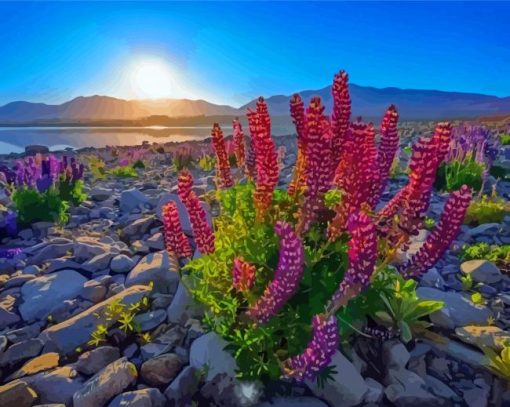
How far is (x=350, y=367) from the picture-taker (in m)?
3.23

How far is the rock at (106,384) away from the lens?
3.27m

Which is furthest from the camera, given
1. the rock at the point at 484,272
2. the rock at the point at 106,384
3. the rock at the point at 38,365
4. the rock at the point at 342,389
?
the rock at the point at 484,272

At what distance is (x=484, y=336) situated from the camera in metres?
3.84

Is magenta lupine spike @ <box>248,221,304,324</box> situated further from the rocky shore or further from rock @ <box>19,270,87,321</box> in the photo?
rock @ <box>19,270,87,321</box>

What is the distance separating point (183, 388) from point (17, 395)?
1191 mm

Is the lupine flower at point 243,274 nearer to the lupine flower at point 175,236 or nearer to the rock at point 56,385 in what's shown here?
the lupine flower at point 175,236

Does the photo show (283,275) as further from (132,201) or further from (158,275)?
(132,201)

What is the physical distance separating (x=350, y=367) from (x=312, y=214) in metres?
1.25

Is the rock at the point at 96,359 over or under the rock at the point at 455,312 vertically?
under

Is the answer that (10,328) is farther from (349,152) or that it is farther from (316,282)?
(349,152)

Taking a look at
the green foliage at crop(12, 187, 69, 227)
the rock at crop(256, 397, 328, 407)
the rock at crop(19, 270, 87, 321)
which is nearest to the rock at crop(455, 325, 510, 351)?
the rock at crop(256, 397, 328, 407)

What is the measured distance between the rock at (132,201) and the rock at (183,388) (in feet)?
17.7

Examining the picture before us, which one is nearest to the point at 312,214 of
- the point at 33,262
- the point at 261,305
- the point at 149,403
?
the point at 261,305

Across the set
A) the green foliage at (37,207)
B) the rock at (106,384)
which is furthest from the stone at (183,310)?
the green foliage at (37,207)
